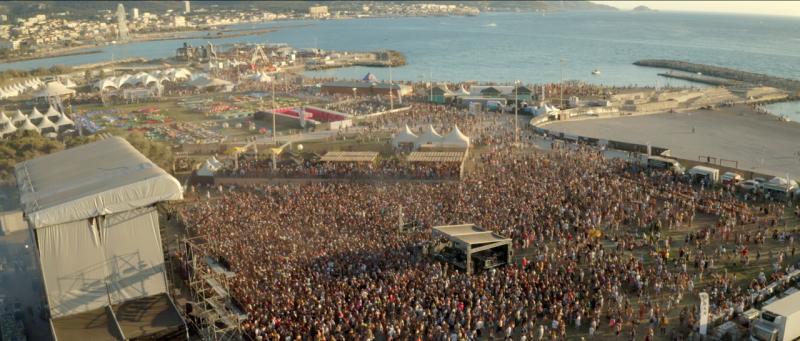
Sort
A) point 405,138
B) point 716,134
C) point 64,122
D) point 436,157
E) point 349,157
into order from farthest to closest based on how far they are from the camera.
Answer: point 64,122
point 716,134
point 405,138
point 349,157
point 436,157

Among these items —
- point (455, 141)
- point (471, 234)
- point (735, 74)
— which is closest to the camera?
point (471, 234)

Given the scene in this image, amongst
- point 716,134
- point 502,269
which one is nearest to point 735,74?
point 716,134

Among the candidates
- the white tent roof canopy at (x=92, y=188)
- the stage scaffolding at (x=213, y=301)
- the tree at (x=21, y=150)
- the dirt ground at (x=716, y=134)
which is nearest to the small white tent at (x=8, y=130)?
the tree at (x=21, y=150)

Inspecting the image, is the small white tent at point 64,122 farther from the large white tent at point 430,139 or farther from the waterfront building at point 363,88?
the large white tent at point 430,139

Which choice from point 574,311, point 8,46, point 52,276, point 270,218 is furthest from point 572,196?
point 8,46

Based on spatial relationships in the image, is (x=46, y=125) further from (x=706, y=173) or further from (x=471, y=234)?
(x=706, y=173)

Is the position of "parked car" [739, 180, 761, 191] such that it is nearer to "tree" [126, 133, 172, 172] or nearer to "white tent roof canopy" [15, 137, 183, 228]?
"white tent roof canopy" [15, 137, 183, 228]
